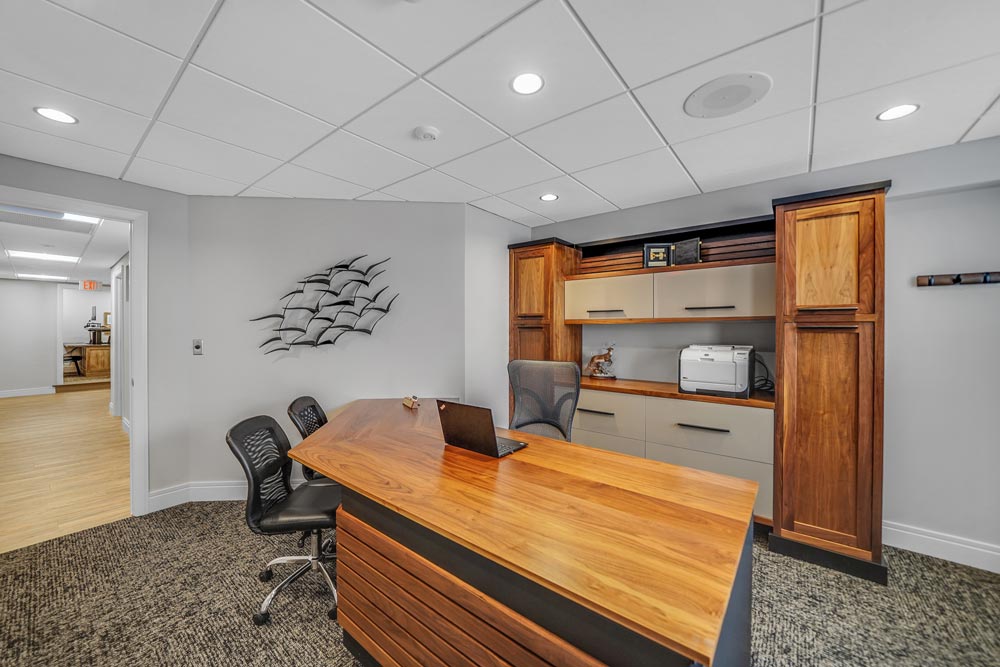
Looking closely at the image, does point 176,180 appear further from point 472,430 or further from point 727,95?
point 727,95

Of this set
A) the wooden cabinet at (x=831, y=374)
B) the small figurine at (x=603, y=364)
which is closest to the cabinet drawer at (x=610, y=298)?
the small figurine at (x=603, y=364)

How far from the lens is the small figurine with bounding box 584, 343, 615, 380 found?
3.84m

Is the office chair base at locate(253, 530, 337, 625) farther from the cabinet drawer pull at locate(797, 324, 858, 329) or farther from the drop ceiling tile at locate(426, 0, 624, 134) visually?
the cabinet drawer pull at locate(797, 324, 858, 329)

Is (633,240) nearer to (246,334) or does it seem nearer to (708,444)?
(708,444)

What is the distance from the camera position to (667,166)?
8.85 feet

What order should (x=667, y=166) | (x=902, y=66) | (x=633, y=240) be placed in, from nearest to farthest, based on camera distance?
1. (x=902, y=66)
2. (x=667, y=166)
3. (x=633, y=240)

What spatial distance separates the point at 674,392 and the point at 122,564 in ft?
12.6

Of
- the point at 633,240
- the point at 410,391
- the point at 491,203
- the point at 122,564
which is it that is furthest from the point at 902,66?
the point at 122,564

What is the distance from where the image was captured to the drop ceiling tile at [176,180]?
2703 millimetres

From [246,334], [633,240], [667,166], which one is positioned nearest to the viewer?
[667,166]

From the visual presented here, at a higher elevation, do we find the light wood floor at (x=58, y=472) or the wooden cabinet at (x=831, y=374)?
the wooden cabinet at (x=831, y=374)

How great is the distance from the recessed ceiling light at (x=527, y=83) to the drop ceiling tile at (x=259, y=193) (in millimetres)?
2398

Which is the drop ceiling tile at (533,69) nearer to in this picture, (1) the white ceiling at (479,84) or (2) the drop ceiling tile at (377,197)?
(1) the white ceiling at (479,84)

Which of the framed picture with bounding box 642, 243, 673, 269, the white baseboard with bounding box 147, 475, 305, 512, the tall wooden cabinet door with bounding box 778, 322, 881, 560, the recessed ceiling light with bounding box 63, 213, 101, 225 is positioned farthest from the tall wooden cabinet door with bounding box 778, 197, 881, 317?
the recessed ceiling light with bounding box 63, 213, 101, 225
